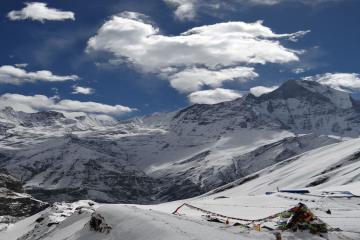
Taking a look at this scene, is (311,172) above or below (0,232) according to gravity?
above

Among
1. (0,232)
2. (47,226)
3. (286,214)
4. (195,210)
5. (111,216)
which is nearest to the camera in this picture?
(286,214)

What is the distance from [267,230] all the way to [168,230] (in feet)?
22.9

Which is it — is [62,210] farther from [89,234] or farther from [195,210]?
[89,234]

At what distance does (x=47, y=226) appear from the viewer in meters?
78.5

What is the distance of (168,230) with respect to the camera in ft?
109

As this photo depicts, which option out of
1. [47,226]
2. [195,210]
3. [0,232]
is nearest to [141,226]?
[195,210]

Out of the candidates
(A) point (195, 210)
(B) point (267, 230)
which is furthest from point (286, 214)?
(A) point (195, 210)

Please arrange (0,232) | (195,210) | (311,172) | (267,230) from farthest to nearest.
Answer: (311,172)
(0,232)
(195,210)
(267,230)

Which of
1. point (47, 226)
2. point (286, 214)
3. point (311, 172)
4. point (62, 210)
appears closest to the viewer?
point (286, 214)

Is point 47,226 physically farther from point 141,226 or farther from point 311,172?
point 311,172

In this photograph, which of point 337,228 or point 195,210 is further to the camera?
point 195,210

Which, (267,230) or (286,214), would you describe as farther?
(286,214)

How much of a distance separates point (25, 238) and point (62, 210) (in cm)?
2276

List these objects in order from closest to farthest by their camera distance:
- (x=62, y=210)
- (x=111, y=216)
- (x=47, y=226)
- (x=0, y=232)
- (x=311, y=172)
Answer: (x=111, y=216), (x=47, y=226), (x=62, y=210), (x=0, y=232), (x=311, y=172)
